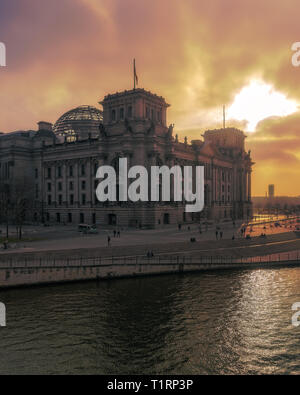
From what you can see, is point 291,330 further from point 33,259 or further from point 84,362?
point 33,259

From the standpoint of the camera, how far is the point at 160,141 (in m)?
82.6

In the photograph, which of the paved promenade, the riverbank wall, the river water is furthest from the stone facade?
the river water

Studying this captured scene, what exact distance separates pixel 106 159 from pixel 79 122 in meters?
42.4

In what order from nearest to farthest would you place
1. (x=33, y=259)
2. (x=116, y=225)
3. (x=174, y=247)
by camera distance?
1. (x=33, y=259)
2. (x=174, y=247)
3. (x=116, y=225)

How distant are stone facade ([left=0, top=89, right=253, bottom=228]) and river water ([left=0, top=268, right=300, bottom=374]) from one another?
1708 inches

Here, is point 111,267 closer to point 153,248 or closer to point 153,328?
point 153,248

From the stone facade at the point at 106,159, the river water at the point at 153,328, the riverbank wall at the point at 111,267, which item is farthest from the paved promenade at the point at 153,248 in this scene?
the stone facade at the point at 106,159

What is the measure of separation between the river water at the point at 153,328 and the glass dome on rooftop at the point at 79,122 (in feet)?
292

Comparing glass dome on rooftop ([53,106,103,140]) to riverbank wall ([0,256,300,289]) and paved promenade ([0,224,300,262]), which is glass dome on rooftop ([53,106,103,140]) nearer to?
paved promenade ([0,224,300,262])

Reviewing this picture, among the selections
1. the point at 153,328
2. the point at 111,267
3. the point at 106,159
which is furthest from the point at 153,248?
the point at 106,159
